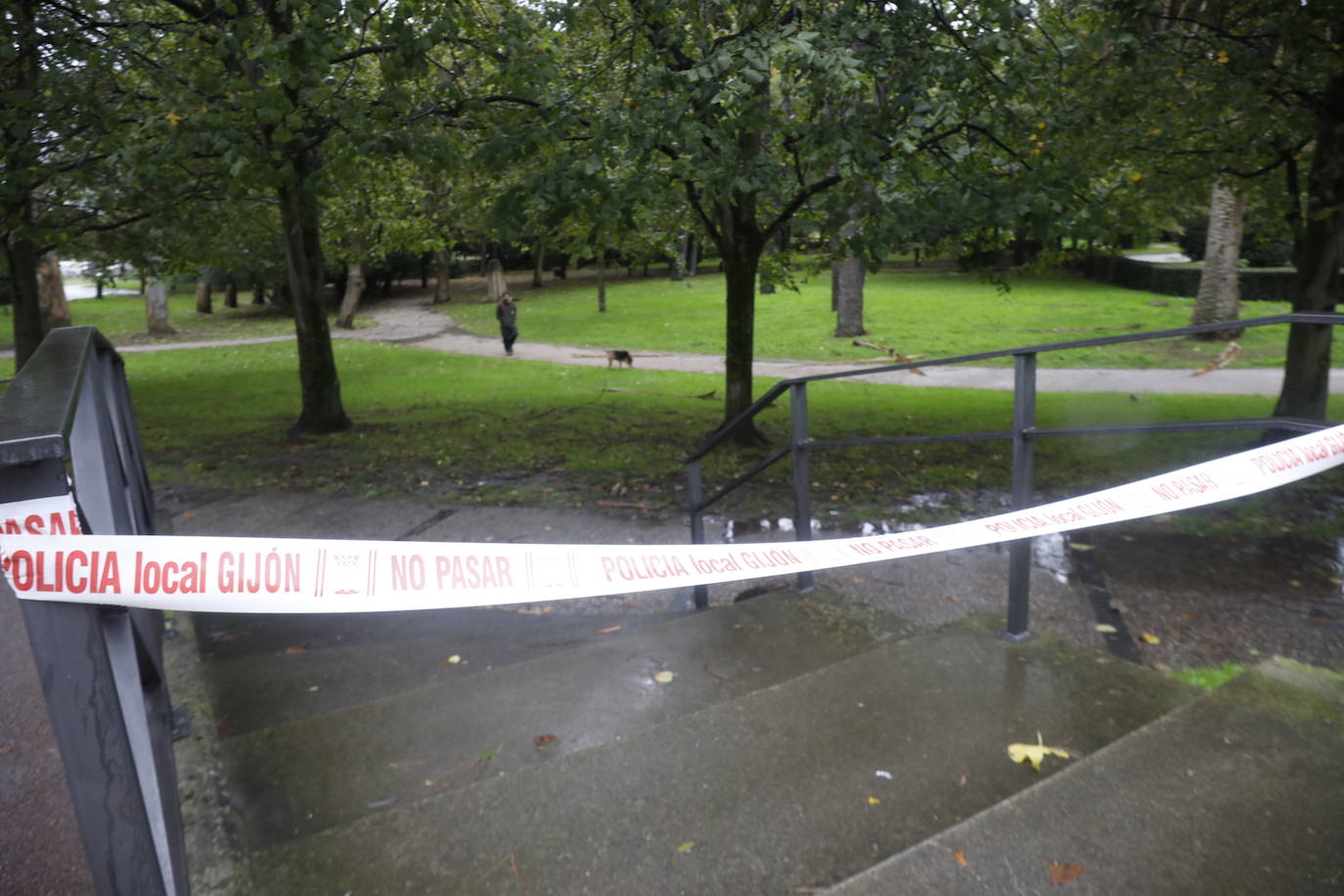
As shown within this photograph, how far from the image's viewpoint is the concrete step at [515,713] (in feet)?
10.9

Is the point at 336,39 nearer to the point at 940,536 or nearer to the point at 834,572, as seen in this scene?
the point at 834,572

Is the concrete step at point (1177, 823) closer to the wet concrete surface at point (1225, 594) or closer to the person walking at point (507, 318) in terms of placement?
the wet concrete surface at point (1225, 594)

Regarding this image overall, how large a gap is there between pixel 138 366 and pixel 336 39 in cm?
1700

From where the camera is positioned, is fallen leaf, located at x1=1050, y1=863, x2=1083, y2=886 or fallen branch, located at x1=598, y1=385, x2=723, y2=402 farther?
fallen branch, located at x1=598, y1=385, x2=723, y2=402

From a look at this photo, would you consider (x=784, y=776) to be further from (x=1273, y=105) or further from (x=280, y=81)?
(x=1273, y=105)

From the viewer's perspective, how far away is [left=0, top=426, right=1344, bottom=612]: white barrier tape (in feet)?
5.57

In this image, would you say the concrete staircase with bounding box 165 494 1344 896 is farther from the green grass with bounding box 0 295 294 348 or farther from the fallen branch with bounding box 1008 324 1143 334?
the green grass with bounding box 0 295 294 348

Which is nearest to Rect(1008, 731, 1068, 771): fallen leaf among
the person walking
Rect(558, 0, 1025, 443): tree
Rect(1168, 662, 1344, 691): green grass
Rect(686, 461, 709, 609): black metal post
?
Rect(1168, 662, 1344, 691): green grass

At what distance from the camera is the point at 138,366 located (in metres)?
22.1

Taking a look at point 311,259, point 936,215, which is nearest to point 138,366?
point 311,259

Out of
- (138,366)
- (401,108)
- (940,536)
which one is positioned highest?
(401,108)

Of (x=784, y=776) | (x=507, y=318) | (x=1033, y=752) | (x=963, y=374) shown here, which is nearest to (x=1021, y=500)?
(x=1033, y=752)

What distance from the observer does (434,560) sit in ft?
7.30

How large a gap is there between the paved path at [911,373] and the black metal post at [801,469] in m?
11.2
